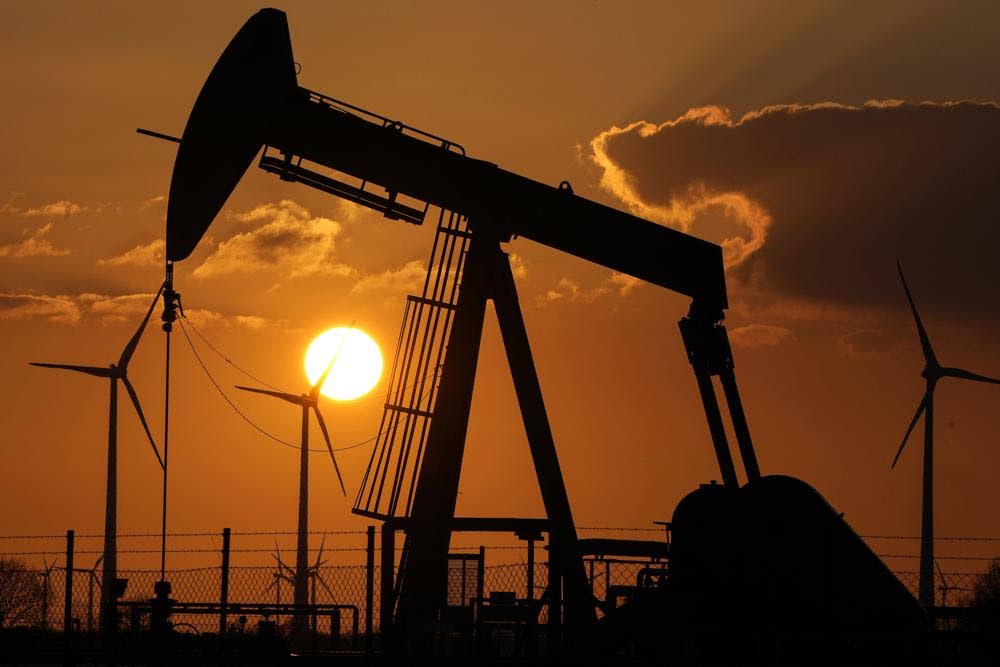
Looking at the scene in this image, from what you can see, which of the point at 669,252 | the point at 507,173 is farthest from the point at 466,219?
the point at 669,252

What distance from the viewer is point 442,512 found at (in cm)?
2406

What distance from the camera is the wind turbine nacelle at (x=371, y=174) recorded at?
23656mm

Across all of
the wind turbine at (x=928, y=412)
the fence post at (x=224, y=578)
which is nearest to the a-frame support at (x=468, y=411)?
the fence post at (x=224, y=578)

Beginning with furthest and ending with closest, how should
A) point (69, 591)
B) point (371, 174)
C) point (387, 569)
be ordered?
point (371, 174), point (69, 591), point (387, 569)

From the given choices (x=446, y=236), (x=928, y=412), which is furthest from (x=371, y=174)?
(x=928, y=412)

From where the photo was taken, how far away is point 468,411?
80.5 feet

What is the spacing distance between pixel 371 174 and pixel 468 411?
3.78 metres

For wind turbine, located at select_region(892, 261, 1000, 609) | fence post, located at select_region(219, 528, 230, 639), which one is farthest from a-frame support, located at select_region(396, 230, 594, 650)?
wind turbine, located at select_region(892, 261, 1000, 609)

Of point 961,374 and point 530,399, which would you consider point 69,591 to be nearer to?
point 530,399

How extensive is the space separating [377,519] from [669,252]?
19.5 feet

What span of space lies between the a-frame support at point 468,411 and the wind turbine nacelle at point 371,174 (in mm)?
728

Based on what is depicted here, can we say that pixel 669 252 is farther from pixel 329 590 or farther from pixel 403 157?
pixel 329 590

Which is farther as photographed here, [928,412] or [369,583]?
[928,412]

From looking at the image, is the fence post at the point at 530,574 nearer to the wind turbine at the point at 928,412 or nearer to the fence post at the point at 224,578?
the fence post at the point at 224,578
